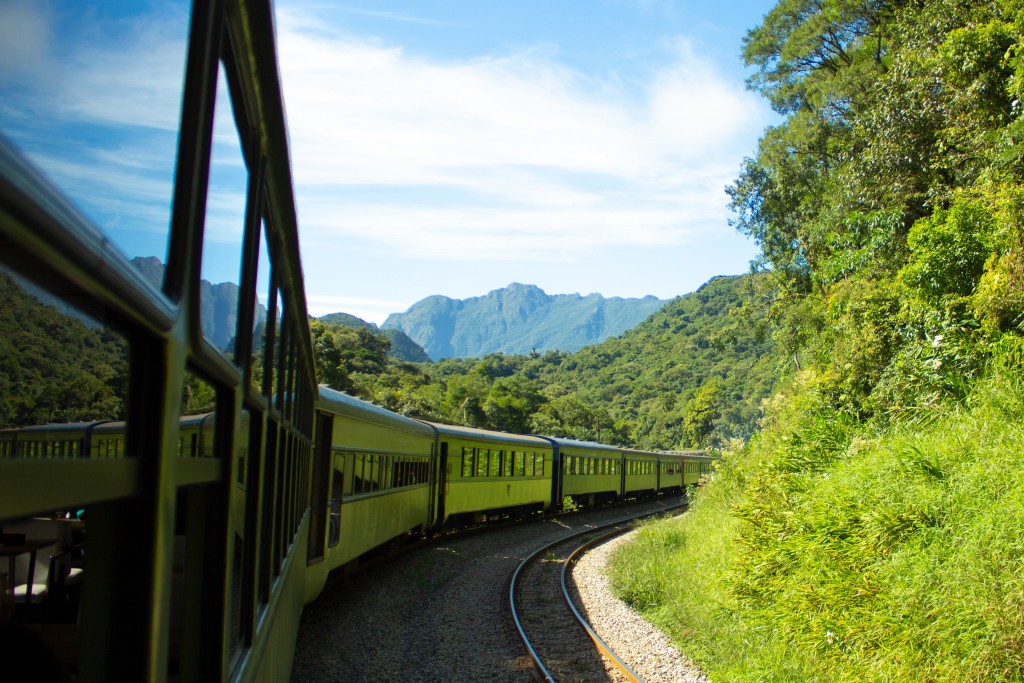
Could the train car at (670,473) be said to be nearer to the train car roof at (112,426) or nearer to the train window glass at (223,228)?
the train window glass at (223,228)

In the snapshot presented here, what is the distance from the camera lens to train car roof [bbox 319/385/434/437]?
8.30 m

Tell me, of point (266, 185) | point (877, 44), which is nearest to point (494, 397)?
point (877, 44)

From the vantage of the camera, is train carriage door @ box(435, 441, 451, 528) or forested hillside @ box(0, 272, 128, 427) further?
train carriage door @ box(435, 441, 451, 528)

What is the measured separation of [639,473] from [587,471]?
6084 mm

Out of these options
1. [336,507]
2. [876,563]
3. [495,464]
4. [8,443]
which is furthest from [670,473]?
[8,443]

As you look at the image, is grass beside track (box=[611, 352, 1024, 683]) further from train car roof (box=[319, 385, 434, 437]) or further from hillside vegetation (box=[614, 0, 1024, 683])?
train car roof (box=[319, 385, 434, 437])

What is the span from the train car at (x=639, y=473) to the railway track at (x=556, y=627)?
13.8 m

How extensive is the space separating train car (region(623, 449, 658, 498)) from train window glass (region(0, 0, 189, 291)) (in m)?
28.6

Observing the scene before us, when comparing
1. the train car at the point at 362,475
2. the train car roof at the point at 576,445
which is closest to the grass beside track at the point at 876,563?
the train car at the point at 362,475

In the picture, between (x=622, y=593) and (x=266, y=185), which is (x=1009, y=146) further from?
(x=266, y=185)

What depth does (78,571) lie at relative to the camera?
1.21m

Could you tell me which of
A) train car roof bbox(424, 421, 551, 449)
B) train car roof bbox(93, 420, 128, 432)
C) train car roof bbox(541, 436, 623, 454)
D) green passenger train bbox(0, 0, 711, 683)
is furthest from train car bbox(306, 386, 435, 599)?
train car roof bbox(541, 436, 623, 454)

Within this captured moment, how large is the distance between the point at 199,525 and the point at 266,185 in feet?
3.13

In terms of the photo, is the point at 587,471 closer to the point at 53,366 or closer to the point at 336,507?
the point at 336,507
